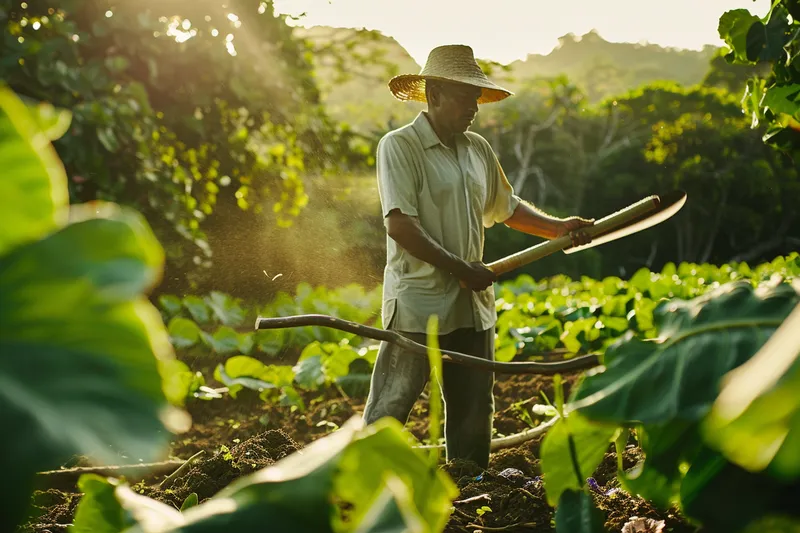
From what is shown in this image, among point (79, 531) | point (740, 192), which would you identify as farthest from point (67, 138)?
point (740, 192)

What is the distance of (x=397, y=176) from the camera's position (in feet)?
12.1

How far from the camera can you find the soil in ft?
Result: 7.09

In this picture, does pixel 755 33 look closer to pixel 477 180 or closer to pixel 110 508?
pixel 477 180

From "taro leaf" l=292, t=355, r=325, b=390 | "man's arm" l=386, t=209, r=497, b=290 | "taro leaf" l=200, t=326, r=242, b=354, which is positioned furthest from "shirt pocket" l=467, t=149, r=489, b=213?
"taro leaf" l=200, t=326, r=242, b=354

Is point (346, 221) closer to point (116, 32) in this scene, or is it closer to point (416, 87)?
point (116, 32)

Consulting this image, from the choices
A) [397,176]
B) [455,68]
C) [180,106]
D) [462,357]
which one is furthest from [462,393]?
[180,106]

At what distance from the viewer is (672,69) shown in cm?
11831

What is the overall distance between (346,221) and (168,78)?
287 cm

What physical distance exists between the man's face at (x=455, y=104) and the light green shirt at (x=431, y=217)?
0.09 metres

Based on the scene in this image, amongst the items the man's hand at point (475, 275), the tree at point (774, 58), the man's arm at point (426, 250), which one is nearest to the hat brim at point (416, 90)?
the man's arm at point (426, 250)

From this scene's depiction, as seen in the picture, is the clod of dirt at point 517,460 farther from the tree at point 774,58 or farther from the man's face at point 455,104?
the tree at point 774,58

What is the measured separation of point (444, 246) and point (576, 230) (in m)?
0.62

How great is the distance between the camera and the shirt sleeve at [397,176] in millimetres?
3664

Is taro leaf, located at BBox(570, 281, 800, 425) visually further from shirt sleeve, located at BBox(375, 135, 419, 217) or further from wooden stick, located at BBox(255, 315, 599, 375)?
shirt sleeve, located at BBox(375, 135, 419, 217)
